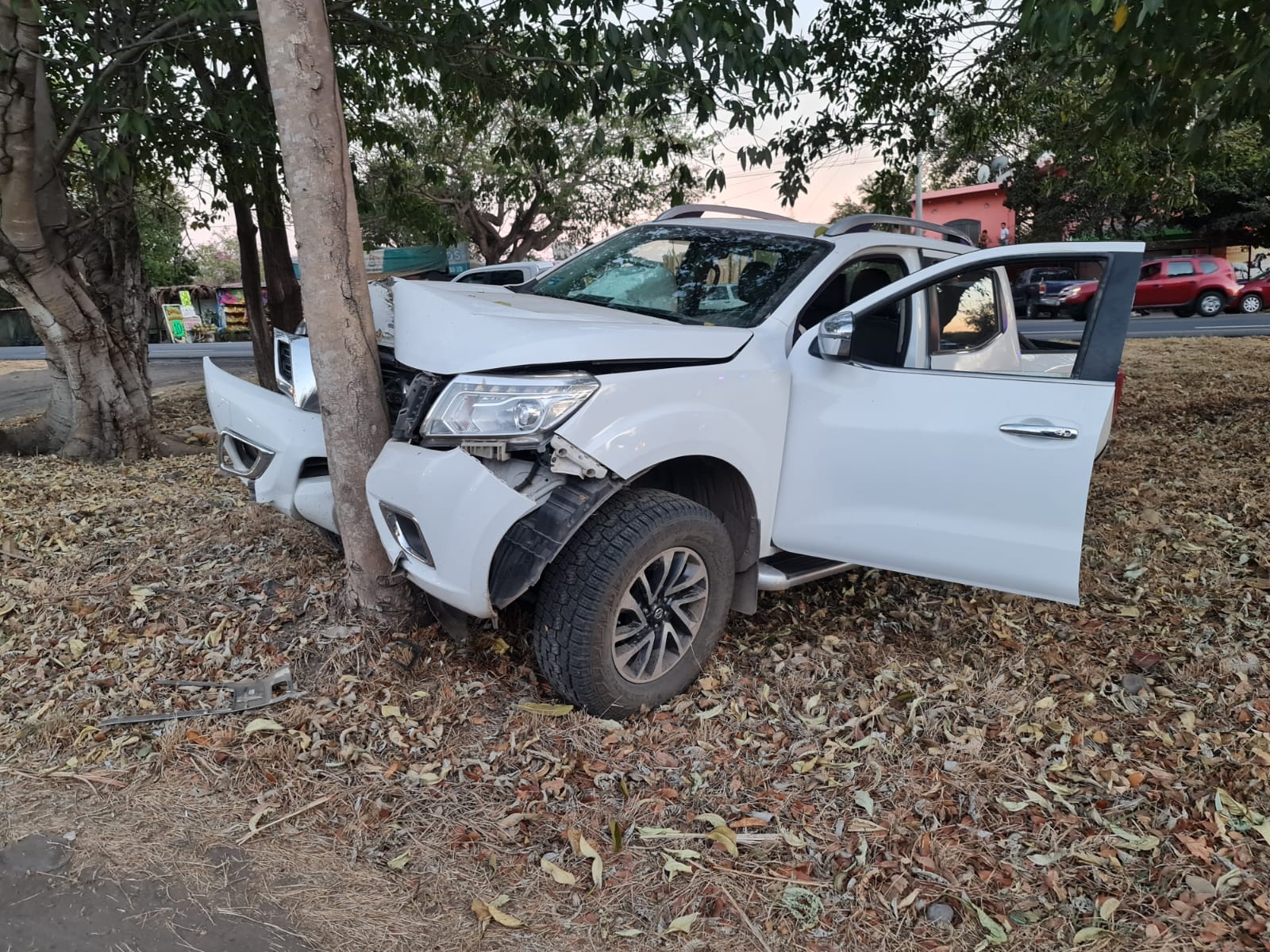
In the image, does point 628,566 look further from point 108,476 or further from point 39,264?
point 39,264

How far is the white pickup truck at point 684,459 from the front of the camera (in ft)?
9.77

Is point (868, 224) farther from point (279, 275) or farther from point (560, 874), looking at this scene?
point (279, 275)

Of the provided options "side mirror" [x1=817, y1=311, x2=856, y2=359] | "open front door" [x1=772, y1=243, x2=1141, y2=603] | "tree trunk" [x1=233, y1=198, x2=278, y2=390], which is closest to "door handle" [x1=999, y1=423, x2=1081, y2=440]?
"open front door" [x1=772, y1=243, x2=1141, y2=603]

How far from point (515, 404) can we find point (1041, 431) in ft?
5.85

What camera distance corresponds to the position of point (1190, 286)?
2255cm

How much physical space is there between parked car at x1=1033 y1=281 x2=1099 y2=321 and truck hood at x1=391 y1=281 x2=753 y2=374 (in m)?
22.1

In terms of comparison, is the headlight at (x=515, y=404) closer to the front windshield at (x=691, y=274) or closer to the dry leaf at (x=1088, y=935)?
the front windshield at (x=691, y=274)

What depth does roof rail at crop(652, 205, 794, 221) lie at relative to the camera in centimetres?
462

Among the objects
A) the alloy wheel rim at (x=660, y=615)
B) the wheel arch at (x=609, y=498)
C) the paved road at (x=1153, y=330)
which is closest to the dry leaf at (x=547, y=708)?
the alloy wheel rim at (x=660, y=615)

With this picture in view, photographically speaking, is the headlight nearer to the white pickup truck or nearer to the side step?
the white pickup truck

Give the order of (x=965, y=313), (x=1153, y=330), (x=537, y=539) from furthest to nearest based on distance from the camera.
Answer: (x=1153, y=330), (x=965, y=313), (x=537, y=539)

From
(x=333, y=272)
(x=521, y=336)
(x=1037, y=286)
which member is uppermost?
(x=333, y=272)

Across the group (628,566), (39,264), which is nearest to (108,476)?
(39,264)

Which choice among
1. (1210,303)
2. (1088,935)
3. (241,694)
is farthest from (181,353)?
(1210,303)
